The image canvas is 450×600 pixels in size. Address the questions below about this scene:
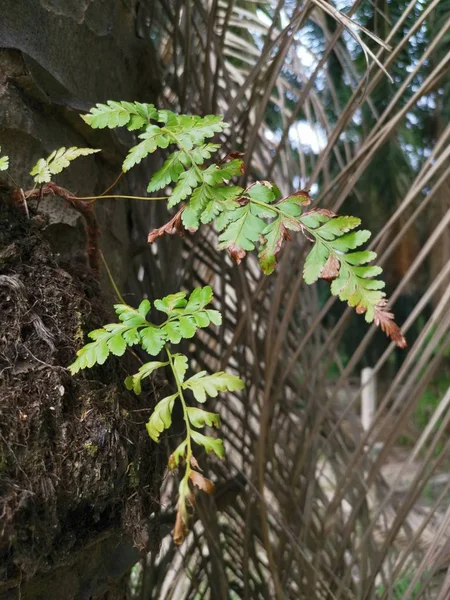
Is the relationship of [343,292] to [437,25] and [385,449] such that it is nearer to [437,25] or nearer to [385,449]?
[385,449]

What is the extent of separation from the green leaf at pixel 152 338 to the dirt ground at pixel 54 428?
0.08 m

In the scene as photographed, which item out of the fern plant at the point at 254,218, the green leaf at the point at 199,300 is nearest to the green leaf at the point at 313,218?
the fern plant at the point at 254,218

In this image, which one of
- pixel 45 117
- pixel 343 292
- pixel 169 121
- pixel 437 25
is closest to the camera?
pixel 343 292

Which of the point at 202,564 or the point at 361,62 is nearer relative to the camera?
the point at 202,564

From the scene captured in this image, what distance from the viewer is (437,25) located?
142 centimetres

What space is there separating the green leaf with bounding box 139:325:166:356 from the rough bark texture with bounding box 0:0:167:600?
3.3 inches

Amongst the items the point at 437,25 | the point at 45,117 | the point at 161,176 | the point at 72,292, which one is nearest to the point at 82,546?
the point at 72,292

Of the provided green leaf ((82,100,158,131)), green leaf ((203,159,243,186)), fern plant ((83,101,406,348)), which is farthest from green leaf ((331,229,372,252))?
green leaf ((82,100,158,131))

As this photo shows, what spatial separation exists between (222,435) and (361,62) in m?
1.14

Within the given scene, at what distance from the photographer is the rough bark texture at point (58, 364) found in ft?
1.67

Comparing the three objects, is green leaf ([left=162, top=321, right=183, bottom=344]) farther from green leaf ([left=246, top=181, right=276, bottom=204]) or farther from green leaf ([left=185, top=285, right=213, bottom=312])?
green leaf ([left=246, top=181, right=276, bottom=204])

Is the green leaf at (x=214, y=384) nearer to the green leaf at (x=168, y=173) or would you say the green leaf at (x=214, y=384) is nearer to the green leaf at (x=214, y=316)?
the green leaf at (x=214, y=316)

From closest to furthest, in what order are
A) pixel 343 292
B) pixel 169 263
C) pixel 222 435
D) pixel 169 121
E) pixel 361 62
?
1. pixel 343 292
2. pixel 169 121
3. pixel 169 263
4. pixel 222 435
5. pixel 361 62

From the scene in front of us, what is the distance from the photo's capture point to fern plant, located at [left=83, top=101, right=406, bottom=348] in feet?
1.63
